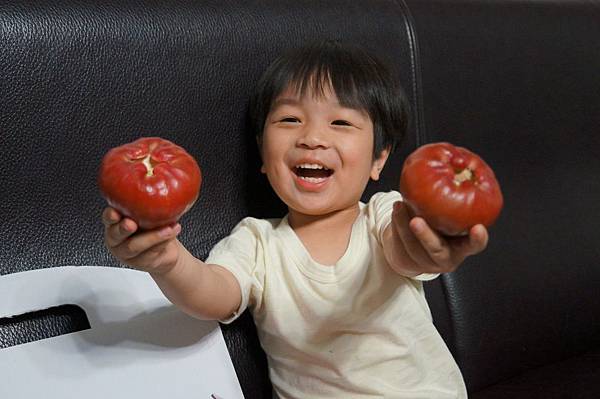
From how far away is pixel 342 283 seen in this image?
45.4 inches

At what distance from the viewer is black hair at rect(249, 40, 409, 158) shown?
1.20 m

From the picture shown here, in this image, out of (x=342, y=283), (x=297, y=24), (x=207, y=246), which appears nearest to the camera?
(x=342, y=283)

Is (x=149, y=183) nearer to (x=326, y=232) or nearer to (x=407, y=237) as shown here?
(x=407, y=237)

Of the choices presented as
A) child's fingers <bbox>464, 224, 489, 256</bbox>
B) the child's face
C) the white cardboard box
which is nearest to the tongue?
the child's face

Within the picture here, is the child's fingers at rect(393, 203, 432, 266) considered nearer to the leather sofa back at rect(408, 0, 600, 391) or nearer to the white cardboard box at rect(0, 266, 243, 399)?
the white cardboard box at rect(0, 266, 243, 399)

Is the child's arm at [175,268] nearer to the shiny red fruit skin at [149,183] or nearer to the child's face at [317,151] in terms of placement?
the shiny red fruit skin at [149,183]

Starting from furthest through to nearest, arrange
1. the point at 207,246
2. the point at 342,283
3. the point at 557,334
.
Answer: the point at 557,334, the point at 207,246, the point at 342,283

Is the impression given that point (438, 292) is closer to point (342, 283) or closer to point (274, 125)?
point (342, 283)

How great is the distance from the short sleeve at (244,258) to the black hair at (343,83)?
0.50ft

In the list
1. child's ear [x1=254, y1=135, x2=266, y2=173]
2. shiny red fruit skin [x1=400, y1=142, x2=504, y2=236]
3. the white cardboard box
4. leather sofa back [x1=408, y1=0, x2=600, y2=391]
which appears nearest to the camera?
shiny red fruit skin [x1=400, y1=142, x2=504, y2=236]

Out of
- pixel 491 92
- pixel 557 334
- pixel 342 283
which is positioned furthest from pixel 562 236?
pixel 342 283

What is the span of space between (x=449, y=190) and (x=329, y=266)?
0.36m

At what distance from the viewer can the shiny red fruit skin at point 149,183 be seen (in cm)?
85

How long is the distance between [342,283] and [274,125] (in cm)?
26
